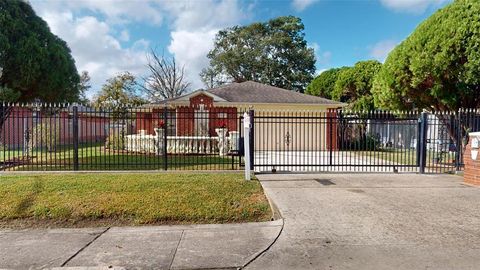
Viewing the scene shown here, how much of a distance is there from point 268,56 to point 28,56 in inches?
1092

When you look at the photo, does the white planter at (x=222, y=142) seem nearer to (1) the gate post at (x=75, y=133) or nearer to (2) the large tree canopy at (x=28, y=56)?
(1) the gate post at (x=75, y=133)

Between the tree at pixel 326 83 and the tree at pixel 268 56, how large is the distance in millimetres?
5718

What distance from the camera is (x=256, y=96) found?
2094cm

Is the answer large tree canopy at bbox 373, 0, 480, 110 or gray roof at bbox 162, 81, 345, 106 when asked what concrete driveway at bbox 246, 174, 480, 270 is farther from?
gray roof at bbox 162, 81, 345, 106

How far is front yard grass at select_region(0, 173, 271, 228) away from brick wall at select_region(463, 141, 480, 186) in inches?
211

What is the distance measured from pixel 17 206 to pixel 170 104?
12.9m

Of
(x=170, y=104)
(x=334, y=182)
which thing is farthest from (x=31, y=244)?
(x=170, y=104)

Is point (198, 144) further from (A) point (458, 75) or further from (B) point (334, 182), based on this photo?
(A) point (458, 75)

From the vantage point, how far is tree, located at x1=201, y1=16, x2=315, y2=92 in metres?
40.1

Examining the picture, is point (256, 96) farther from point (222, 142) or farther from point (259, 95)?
point (222, 142)

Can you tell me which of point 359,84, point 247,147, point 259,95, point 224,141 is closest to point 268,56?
point 359,84

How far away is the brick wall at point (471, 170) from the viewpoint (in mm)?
8406

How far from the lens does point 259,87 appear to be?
23.1m

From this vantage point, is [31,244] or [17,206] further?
[17,206]
